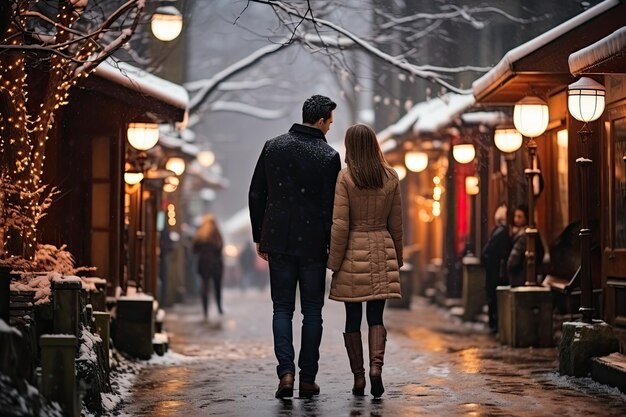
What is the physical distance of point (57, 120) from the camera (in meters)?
17.0

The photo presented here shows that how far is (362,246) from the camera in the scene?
35.6 ft

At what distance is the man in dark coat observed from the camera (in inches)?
430

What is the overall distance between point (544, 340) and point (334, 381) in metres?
5.59

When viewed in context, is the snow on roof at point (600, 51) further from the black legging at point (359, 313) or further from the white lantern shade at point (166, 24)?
the white lantern shade at point (166, 24)

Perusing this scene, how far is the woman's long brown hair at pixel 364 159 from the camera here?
10.9 m

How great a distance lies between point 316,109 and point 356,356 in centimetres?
204

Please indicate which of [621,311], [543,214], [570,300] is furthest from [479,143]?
[621,311]

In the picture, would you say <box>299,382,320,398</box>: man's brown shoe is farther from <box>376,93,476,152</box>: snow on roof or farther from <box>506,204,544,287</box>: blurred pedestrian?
<box>376,93,476,152</box>: snow on roof

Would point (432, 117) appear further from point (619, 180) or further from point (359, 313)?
point (359, 313)

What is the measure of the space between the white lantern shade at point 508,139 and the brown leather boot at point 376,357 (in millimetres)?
9502

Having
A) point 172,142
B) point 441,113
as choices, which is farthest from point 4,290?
point 441,113

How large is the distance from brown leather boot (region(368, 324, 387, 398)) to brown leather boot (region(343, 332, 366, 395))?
126 mm

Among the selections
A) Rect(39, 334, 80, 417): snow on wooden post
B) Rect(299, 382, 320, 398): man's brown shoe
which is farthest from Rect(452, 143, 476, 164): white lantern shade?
Rect(39, 334, 80, 417): snow on wooden post

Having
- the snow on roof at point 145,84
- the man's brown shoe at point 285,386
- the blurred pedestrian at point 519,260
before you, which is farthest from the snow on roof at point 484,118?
the man's brown shoe at point 285,386
